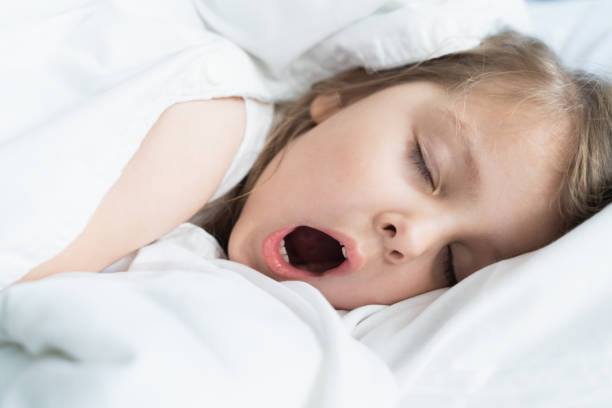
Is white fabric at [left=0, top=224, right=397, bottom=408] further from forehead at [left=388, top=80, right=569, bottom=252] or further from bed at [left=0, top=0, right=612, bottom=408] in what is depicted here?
forehead at [left=388, top=80, right=569, bottom=252]

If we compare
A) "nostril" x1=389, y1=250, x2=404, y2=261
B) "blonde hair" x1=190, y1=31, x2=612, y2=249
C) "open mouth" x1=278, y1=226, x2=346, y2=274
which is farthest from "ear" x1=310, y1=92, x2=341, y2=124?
"nostril" x1=389, y1=250, x2=404, y2=261

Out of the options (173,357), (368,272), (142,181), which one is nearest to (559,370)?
(368,272)

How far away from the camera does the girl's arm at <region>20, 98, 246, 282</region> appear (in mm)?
684

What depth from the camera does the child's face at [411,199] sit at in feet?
2.48

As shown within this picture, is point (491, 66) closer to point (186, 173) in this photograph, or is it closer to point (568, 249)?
point (568, 249)

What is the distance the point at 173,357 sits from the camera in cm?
44

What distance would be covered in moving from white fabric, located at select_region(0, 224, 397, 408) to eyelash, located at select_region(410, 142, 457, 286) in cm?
30

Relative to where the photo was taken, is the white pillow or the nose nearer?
the white pillow

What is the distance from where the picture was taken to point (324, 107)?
1002 mm

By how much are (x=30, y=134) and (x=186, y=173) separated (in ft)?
0.66

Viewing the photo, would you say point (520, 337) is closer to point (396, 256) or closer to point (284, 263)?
point (396, 256)

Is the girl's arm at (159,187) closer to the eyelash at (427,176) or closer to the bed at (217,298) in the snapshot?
the bed at (217,298)

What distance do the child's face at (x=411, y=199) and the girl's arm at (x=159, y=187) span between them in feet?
0.34

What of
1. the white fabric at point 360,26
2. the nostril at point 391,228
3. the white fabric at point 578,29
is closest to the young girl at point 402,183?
the nostril at point 391,228
